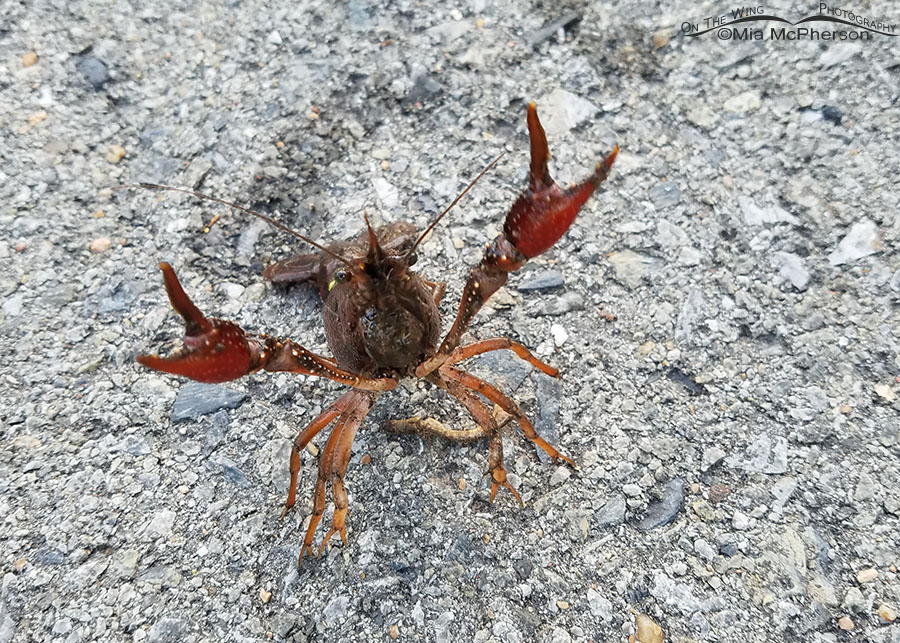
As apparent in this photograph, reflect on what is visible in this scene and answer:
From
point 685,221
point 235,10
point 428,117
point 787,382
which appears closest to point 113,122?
point 235,10

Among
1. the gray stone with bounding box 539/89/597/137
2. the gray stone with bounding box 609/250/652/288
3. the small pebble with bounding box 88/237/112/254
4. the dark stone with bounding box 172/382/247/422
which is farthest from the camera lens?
the gray stone with bounding box 539/89/597/137

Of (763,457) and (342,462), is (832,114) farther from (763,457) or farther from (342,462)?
(342,462)

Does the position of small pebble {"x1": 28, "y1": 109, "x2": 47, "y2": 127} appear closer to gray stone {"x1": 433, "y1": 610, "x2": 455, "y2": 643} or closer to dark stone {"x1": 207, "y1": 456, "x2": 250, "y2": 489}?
dark stone {"x1": 207, "y1": 456, "x2": 250, "y2": 489}

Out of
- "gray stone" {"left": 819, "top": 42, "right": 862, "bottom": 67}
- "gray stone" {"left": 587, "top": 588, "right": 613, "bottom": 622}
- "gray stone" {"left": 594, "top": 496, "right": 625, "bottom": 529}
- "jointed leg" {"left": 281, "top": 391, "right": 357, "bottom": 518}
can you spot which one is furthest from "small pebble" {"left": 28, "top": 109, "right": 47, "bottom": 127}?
"gray stone" {"left": 819, "top": 42, "right": 862, "bottom": 67}

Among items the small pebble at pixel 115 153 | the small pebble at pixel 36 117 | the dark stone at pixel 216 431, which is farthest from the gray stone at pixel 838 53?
the small pebble at pixel 36 117

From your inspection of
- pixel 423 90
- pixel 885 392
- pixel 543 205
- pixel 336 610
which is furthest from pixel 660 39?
pixel 336 610
